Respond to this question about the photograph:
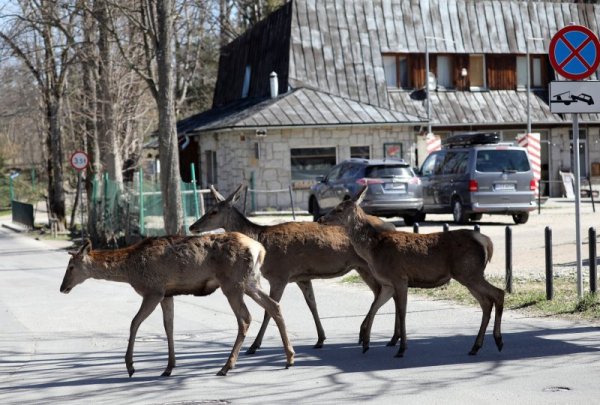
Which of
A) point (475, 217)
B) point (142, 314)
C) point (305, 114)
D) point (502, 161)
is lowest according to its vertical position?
point (475, 217)

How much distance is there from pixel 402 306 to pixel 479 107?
1329 inches

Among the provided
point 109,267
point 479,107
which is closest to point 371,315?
point 109,267

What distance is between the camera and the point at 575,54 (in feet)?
43.5

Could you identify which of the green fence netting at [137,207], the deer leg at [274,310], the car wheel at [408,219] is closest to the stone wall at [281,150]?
the green fence netting at [137,207]

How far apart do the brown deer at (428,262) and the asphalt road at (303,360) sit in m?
0.46

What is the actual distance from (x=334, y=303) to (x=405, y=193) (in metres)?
13.0

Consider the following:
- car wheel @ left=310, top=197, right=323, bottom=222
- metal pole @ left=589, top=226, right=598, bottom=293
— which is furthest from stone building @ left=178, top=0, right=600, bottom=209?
metal pole @ left=589, top=226, right=598, bottom=293

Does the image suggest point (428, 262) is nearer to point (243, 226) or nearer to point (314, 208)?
point (243, 226)

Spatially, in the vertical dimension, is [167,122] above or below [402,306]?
above

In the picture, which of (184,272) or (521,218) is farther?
(521,218)

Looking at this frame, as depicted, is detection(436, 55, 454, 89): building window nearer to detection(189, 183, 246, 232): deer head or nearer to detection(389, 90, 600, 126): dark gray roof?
detection(389, 90, 600, 126): dark gray roof

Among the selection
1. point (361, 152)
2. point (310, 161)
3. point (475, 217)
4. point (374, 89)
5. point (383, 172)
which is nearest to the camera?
point (383, 172)

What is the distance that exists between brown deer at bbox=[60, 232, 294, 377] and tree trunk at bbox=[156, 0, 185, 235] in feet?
48.4

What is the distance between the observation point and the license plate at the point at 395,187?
91.3 feet
